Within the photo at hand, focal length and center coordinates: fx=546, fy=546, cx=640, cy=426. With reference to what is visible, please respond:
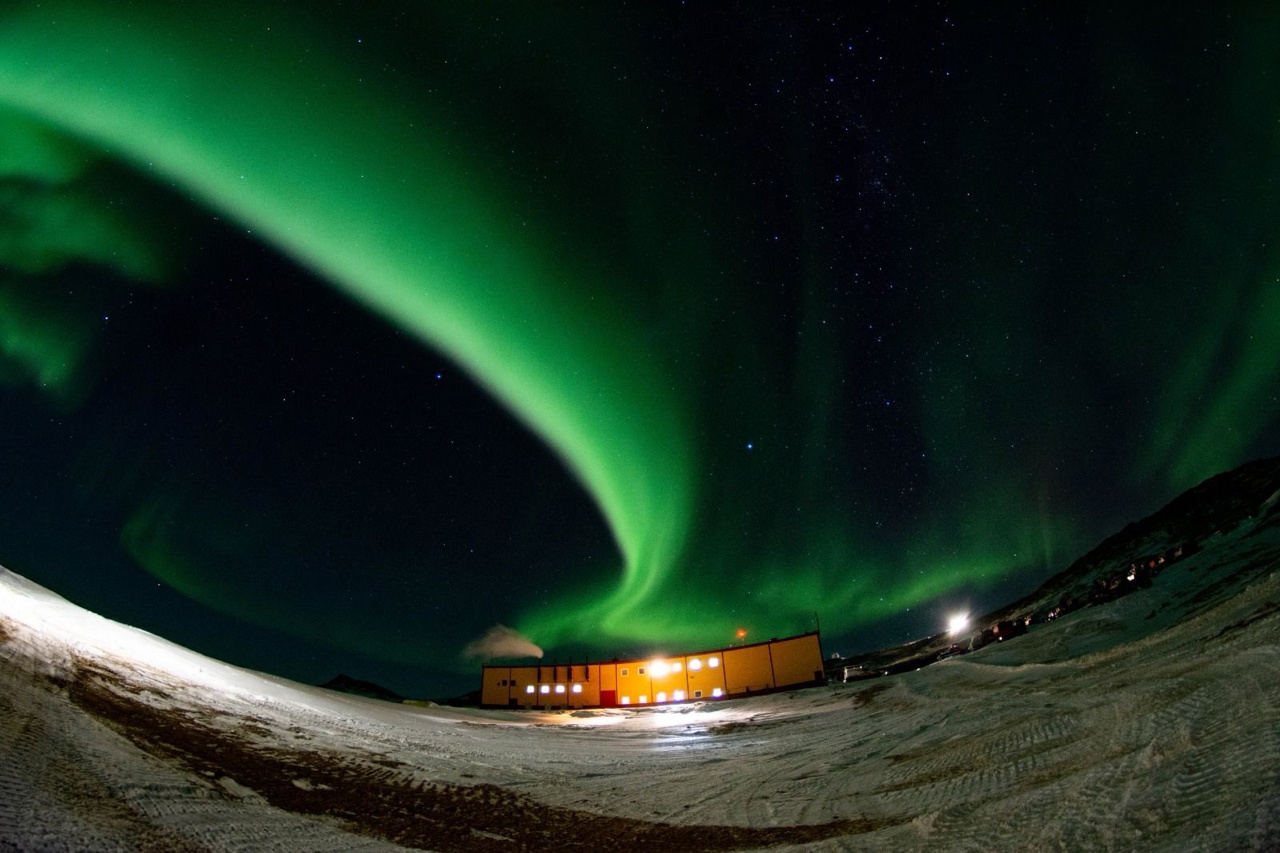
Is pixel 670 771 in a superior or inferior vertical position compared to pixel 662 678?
inferior

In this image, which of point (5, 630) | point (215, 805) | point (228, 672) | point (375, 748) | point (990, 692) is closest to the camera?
point (215, 805)

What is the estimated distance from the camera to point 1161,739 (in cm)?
309

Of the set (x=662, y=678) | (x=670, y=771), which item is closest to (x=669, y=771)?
(x=670, y=771)

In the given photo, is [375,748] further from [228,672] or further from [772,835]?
[228,672]

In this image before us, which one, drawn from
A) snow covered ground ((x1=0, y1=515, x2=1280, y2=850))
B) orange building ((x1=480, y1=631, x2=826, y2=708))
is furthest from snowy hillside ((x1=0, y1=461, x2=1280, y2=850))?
orange building ((x1=480, y1=631, x2=826, y2=708))

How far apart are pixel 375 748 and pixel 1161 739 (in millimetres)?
7694

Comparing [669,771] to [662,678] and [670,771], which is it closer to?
[670,771]

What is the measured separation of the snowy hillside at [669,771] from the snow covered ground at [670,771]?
0.08ft

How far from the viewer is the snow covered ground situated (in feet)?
8.48

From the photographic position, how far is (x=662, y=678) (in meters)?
48.2

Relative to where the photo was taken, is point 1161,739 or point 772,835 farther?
point 772,835

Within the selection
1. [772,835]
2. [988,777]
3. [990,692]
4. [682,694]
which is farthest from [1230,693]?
[682,694]

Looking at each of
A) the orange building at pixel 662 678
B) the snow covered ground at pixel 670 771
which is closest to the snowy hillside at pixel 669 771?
the snow covered ground at pixel 670 771

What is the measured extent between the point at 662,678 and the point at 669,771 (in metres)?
45.3
